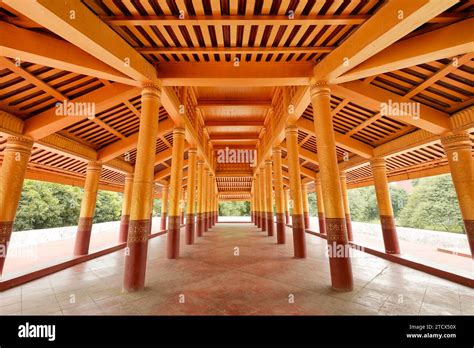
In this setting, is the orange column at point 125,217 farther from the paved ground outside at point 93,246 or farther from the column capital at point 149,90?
the column capital at point 149,90

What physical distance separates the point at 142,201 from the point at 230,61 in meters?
4.90

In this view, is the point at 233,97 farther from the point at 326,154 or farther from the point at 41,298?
the point at 41,298

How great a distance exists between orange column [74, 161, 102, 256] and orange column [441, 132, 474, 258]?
13.8 meters

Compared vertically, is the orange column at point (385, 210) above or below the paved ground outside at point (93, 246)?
above

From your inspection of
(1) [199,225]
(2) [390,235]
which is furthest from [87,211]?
(2) [390,235]

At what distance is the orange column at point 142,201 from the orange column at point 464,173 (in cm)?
916

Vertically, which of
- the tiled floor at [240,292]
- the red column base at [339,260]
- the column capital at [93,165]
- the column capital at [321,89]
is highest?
the column capital at [321,89]

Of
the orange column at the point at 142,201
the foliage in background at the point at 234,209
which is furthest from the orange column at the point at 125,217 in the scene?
the foliage in background at the point at 234,209

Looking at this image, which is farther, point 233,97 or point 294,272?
point 233,97

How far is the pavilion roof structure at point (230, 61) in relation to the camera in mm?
4098

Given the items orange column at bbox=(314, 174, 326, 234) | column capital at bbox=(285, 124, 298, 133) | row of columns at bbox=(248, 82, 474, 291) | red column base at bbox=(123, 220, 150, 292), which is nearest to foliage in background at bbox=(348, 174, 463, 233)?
orange column at bbox=(314, 174, 326, 234)

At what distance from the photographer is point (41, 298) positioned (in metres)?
4.64
